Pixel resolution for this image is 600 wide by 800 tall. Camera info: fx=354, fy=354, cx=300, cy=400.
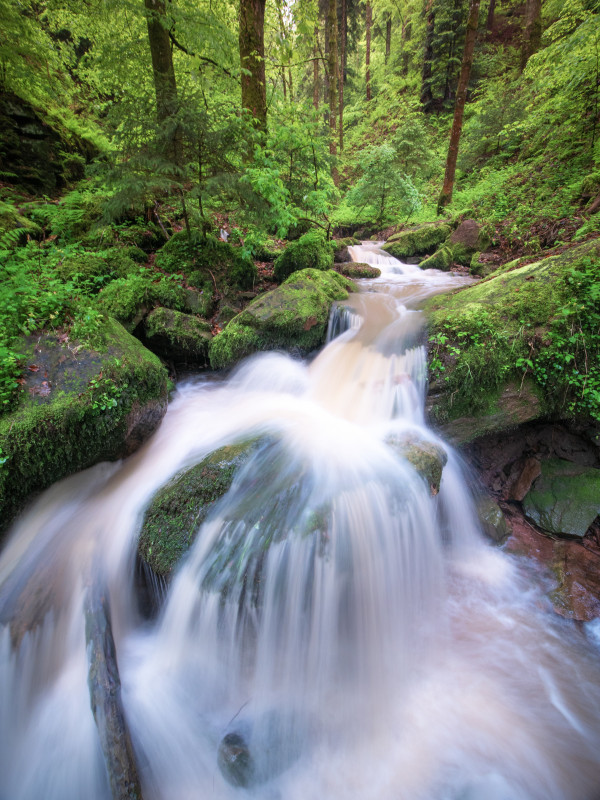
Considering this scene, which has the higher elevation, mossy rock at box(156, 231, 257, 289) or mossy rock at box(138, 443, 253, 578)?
mossy rock at box(156, 231, 257, 289)

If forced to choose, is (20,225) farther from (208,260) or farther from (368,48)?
(368,48)

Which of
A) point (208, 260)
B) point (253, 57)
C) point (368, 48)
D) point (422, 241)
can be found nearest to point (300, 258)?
point (208, 260)

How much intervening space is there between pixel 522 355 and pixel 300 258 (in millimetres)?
4419

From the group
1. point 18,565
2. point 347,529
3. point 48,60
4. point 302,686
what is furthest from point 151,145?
point 302,686

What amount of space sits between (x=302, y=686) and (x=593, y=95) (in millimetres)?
12604

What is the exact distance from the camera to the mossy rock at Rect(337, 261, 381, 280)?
886cm

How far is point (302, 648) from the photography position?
2.93 metres

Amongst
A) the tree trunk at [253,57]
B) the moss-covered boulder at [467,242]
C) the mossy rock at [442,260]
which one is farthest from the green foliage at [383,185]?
the tree trunk at [253,57]

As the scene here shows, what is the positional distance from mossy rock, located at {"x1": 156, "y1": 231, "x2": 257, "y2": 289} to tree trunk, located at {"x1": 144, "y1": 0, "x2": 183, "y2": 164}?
145 cm

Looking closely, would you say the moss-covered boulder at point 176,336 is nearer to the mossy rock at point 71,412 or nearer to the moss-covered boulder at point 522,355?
the mossy rock at point 71,412

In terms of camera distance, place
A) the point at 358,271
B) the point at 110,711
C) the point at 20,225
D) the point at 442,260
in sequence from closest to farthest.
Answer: the point at 110,711 < the point at 20,225 < the point at 358,271 < the point at 442,260

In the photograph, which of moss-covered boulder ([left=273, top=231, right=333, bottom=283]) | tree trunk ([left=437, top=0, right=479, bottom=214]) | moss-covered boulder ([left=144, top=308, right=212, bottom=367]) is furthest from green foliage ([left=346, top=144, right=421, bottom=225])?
moss-covered boulder ([left=144, top=308, right=212, bottom=367])

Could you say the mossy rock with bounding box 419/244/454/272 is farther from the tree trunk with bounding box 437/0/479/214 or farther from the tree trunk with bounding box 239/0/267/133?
the tree trunk with bounding box 239/0/267/133

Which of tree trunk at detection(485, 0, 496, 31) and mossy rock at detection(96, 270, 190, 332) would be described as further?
tree trunk at detection(485, 0, 496, 31)
